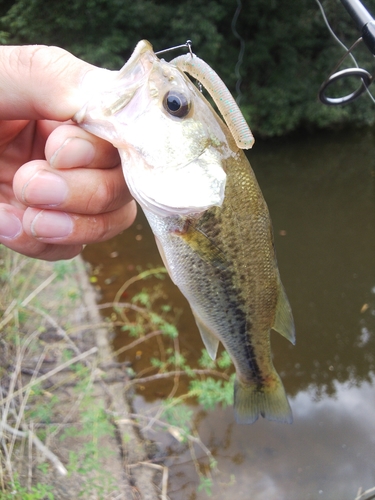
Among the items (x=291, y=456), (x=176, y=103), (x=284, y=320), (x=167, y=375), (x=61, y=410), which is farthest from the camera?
(x=167, y=375)

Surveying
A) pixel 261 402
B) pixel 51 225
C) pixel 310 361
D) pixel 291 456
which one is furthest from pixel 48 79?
pixel 310 361

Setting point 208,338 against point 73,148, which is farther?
point 208,338

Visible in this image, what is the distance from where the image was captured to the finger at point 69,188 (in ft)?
3.77

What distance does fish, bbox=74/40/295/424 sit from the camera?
40.5 inches

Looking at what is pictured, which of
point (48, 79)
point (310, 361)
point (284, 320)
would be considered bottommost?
point (310, 361)

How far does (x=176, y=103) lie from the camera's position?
3.56ft

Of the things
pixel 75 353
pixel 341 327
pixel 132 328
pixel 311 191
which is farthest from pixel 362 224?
pixel 75 353

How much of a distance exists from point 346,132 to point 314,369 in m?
9.98

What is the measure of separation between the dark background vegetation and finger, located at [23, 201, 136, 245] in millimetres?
7330

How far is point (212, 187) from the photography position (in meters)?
1.14

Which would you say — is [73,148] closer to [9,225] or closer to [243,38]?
[9,225]

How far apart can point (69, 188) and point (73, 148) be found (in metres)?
0.14

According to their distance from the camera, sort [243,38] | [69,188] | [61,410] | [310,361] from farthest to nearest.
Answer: [243,38] < [310,361] < [61,410] < [69,188]

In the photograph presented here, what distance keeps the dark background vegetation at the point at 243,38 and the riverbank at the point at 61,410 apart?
616 centimetres
